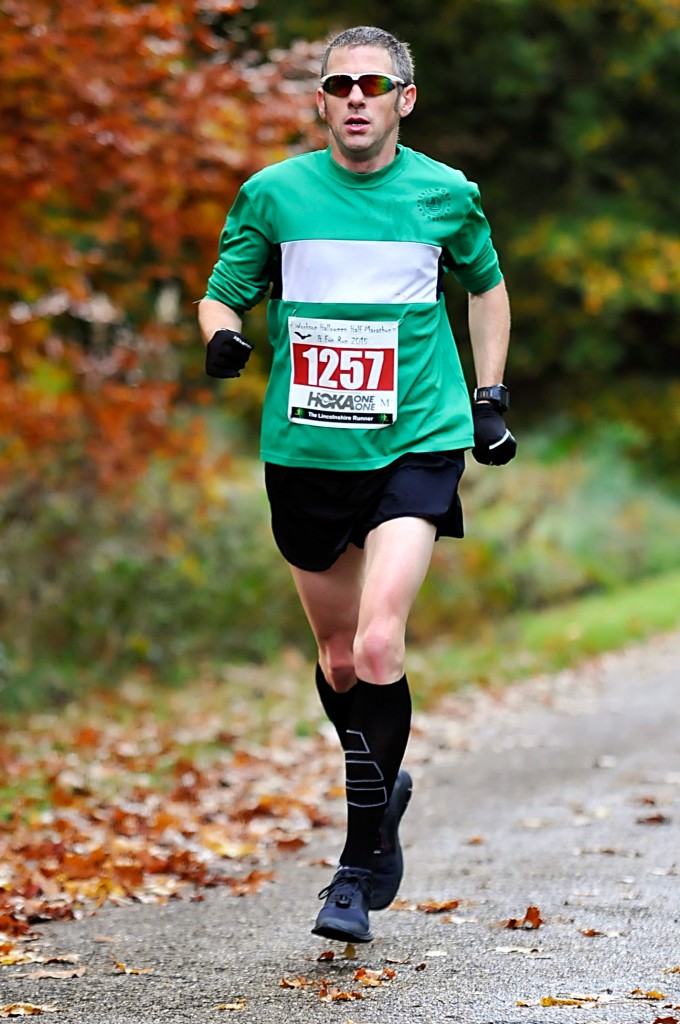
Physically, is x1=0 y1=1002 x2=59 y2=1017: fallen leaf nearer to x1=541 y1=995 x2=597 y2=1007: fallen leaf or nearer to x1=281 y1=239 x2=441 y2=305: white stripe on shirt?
x1=541 y1=995 x2=597 y2=1007: fallen leaf

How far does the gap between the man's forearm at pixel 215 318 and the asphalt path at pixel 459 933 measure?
1.68m

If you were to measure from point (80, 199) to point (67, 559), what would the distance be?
3.23 metres

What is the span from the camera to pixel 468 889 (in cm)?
552

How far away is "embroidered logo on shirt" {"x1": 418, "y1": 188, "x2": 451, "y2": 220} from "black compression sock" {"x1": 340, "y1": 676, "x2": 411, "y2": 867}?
1239mm

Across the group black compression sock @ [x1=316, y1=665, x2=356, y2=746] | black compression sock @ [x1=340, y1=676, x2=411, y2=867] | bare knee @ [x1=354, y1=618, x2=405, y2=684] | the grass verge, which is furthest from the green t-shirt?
the grass verge

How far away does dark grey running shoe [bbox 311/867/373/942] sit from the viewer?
14.0 feet

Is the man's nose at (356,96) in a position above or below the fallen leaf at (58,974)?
above

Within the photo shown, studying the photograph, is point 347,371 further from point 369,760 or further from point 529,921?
point 529,921

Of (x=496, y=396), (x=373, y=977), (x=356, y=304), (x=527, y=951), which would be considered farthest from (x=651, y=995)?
(x=356, y=304)

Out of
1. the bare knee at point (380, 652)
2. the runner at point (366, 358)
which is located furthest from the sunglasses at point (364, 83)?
the bare knee at point (380, 652)

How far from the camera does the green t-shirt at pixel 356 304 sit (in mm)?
4590

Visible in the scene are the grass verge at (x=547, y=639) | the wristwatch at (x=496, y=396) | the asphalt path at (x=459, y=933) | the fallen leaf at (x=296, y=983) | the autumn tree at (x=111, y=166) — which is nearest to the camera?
the asphalt path at (x=459, y=933)

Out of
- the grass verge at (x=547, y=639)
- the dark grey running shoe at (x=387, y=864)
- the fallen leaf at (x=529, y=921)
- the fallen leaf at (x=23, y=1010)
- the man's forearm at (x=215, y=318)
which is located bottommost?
the fallen leaf at (x=23, y=1010)

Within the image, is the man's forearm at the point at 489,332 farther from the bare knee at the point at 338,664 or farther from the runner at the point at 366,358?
the bare knee at the point at 338,664
